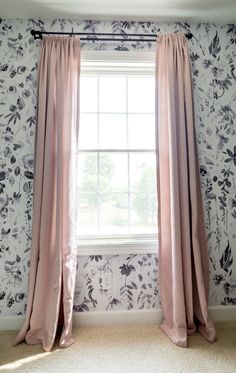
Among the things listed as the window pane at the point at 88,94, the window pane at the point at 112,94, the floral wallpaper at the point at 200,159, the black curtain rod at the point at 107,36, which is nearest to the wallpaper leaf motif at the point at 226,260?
the floral wallpaper at the point at 200,159

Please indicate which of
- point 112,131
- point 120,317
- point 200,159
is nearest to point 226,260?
point 200,159

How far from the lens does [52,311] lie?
1.96m

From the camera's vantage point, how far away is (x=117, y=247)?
225 centimetres

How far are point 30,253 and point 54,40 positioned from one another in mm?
1713

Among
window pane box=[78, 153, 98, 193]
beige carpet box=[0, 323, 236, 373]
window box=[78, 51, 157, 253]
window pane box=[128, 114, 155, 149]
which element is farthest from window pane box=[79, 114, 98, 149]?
beige carpet box=[0, 323, 236, 373]

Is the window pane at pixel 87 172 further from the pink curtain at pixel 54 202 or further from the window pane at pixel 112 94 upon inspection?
the window pane at pixel 112 94

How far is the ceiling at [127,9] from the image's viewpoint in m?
2.05

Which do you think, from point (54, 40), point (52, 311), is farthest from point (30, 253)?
point (54, 40)

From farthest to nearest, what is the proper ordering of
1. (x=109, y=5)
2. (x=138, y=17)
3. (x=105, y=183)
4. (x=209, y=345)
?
(x=105, y=183) → (x=138, y=17) → (x=109, y=5) → (x=209, y=345)

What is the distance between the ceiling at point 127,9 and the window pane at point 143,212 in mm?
1489

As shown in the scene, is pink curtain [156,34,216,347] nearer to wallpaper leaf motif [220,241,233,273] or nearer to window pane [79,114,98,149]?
wallpaper leaf motif [220,241,233,273]

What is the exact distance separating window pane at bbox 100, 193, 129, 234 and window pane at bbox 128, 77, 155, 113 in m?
0.80

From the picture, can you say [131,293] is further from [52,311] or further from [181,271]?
[52,311]

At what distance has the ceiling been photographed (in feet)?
6.73
